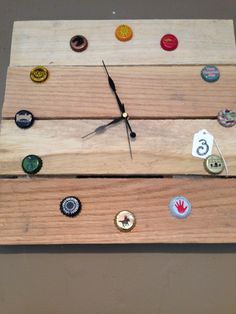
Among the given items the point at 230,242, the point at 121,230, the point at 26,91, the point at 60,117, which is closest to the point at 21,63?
the point at 26,91

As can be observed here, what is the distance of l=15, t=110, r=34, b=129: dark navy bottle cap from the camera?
104cm

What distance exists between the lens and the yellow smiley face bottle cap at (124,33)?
112cm

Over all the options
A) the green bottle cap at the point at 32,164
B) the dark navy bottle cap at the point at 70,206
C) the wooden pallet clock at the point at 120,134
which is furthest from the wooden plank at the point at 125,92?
the dark navy bottle cap at the point at 70,206

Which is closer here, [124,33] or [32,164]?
[32,164]

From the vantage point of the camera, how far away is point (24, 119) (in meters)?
1.04

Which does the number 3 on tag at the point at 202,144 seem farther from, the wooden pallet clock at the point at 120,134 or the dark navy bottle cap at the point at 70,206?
the dark navy bottle cap at the point at 70,206

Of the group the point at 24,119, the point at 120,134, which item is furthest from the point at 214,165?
the point at 24,119

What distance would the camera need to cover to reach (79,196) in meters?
0.98

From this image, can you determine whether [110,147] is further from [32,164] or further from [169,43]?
[169,43]

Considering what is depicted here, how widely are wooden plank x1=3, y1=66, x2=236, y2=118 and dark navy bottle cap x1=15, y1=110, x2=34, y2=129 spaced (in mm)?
19

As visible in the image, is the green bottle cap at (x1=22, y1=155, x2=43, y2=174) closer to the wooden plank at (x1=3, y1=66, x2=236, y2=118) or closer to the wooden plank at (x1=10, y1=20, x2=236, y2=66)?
the wooden plank at (x1=3, y1=66, x2=236, y2=118)

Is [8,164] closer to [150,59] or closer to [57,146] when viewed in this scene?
[57,146]

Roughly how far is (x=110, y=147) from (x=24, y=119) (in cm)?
25

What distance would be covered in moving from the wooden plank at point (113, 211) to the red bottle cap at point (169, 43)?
0.40 meters
